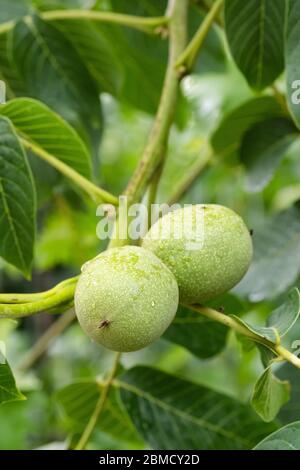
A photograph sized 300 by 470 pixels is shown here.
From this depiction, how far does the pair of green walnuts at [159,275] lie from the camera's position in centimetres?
95

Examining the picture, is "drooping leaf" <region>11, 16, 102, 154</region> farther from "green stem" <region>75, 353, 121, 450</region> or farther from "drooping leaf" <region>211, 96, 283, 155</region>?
"green stem" <region>75, 353, 121, 450</region>

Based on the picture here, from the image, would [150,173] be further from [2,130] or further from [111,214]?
[2,130]

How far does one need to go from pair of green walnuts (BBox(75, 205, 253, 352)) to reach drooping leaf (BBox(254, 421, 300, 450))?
0.20 m

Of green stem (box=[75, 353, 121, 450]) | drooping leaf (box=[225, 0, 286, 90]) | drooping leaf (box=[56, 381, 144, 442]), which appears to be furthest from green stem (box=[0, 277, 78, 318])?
drooping leaf (box=[225, 0, 286, 90])

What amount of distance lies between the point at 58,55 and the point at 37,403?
1.42 metres

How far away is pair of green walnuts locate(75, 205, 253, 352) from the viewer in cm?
95

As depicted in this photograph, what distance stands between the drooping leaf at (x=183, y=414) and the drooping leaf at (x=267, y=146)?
482mm

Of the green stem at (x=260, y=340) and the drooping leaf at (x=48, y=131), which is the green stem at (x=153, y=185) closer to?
the drooping leaf at (x=48, y=131)

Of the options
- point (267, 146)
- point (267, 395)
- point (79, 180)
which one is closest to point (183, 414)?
point (267, 395)

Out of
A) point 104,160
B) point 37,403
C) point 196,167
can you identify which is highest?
point 196,167

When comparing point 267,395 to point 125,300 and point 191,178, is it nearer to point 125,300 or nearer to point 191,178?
point 125,300

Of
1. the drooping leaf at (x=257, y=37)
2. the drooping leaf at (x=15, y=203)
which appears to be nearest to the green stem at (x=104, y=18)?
the drooping leaf at (x=257, y=37)
